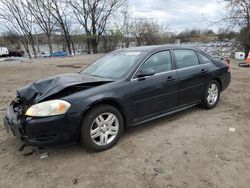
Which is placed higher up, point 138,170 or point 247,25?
point 247,25

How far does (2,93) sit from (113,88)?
5273 mm

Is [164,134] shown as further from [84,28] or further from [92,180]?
[84,28]

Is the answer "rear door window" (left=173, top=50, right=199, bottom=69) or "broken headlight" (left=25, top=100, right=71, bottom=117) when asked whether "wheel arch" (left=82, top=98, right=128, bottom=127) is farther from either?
"rear door window" (left=173, top=50, right=199, bottom=69)

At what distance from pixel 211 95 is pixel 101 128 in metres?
2.89

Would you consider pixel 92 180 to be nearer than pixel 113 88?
Yes

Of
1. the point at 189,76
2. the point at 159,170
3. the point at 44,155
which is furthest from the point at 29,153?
the point at 189,76

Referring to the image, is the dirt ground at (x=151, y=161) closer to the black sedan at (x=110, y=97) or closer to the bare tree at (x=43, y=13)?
the black sedan at (x=110, y=97)

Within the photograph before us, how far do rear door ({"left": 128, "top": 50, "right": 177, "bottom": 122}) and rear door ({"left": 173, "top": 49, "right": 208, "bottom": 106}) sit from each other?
0.18m

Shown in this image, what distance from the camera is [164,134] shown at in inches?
159

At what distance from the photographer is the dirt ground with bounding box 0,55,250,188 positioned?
281 cm

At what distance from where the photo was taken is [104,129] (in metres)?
3.52

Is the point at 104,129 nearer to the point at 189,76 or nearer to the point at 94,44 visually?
the point at 189,76

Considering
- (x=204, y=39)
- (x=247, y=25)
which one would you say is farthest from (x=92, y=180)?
(x=204, y=39)

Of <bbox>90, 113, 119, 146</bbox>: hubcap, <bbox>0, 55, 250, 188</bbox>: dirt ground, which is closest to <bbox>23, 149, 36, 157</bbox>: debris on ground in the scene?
<bbox>0, 55, 250, 188</bbox>: dirt ground
